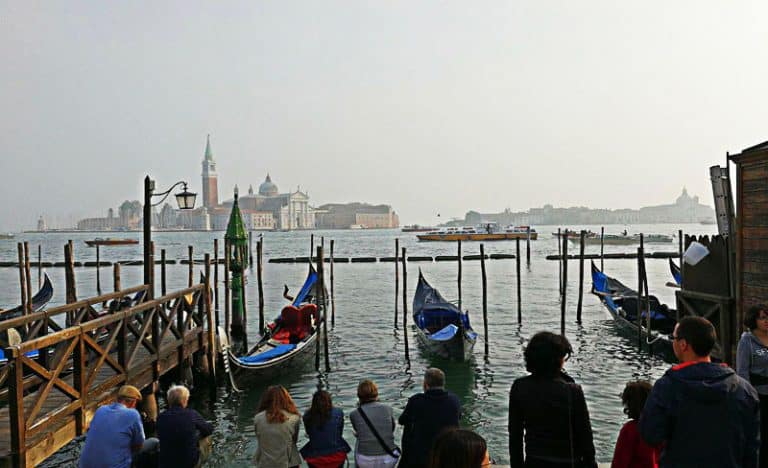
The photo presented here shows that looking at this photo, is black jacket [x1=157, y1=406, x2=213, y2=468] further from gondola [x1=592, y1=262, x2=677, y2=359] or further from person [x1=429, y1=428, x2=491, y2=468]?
gondola [x1=592, y1=262, x2=677, y2=359]

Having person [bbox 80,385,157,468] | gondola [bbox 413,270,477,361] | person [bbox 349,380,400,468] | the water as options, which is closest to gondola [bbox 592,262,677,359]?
the water

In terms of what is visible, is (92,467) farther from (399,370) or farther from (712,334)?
(399,370)

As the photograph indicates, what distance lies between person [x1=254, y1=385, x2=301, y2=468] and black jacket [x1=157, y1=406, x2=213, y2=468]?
45cm

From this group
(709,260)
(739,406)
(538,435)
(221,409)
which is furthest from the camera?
(221,409)

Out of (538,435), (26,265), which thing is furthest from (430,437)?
(26,265)

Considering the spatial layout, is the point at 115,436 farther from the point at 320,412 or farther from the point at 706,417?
the point at 706,417

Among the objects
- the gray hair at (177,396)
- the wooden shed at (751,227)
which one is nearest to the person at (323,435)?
the gray hair at (177,396)

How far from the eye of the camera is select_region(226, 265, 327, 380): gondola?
36.1ft

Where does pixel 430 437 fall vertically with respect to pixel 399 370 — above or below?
above

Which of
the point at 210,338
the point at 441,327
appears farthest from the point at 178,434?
the point at 441,327

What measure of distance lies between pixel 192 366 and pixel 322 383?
2.42 metres

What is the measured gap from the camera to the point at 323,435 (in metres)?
4.49

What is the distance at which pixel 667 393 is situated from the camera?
2.65 meters

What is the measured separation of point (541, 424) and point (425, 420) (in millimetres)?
1147
